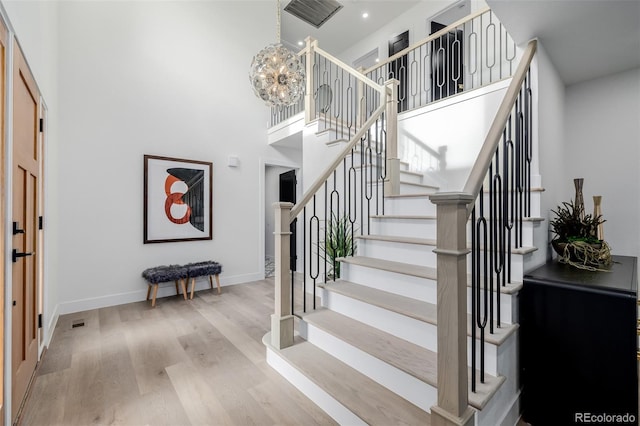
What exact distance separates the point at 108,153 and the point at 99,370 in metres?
2.60

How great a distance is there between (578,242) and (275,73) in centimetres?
275

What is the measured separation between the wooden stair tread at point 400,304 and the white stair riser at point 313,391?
0.61 m

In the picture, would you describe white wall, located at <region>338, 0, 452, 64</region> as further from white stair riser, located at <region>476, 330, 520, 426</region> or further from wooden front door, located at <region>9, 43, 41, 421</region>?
wooden front door, located at <region>9, 43, 41, 421</region>

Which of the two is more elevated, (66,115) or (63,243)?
(66,115)

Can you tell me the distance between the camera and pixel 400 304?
6.31 feet

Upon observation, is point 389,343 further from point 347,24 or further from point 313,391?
point 347,24

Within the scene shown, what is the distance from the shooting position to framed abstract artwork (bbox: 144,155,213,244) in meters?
3.88

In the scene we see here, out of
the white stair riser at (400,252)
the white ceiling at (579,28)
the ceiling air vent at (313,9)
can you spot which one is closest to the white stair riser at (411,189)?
the white stair riser at (400,252)

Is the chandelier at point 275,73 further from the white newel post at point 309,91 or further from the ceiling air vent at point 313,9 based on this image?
the ceiling air vent at point 313,9

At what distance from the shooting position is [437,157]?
3924mm

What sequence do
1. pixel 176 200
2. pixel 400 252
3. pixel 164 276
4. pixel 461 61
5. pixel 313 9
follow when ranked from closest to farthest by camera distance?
1. pixel 400 252
2. pixel 164 276
3. pixel 176 200
4. pixel 461 61
5. pixel 313 9

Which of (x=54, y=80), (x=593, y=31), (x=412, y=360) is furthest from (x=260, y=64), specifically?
(x=412, y=360)

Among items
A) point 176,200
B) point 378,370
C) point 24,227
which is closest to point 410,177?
point 378,370

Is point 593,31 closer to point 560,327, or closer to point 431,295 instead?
point 560,327
